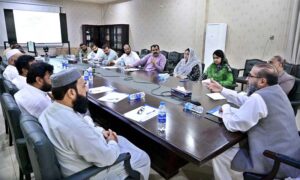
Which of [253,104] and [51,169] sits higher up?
[253,104]

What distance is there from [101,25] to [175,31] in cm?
405

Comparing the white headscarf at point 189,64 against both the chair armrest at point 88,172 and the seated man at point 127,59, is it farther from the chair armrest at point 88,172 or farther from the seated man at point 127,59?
the chair armrest at point 88,172

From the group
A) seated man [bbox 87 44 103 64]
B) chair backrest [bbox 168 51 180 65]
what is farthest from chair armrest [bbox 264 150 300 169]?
seated man [bbox 87 44 103 64]

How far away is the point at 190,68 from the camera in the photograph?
3543mm

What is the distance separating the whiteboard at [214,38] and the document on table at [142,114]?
3764mm

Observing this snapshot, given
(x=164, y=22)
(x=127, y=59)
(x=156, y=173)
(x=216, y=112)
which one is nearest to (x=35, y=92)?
(x=156, y=173)

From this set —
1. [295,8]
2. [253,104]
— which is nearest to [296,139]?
[253,104]

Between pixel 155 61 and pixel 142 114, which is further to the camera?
pixel 155 61

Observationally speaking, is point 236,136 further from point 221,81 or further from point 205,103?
point 221,81

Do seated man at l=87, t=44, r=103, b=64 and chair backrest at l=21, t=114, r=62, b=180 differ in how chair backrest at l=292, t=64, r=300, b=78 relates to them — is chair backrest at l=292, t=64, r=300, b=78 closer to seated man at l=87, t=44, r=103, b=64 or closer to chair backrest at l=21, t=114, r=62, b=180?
chair backrest at l=21, t=114, r=62, b=180

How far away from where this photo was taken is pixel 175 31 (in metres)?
5.95

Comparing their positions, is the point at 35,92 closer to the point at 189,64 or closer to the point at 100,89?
the point at 100,89

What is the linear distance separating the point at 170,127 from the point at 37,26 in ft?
26.1

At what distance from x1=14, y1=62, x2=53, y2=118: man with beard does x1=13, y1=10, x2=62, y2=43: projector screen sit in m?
6.77
